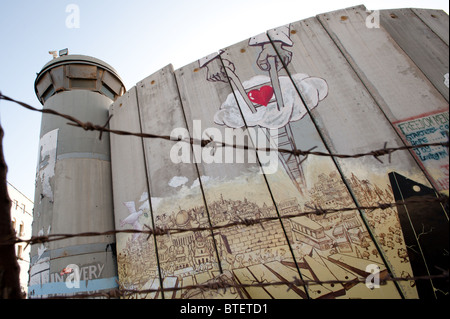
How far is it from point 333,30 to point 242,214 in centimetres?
265

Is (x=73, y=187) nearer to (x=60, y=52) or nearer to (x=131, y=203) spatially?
(x=131, y=203)

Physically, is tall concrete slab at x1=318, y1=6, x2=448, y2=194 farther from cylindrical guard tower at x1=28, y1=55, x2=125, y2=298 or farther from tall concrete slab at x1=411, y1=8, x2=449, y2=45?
cylindrical guard tower at x1=28, y1=55, x2=125, y2=298

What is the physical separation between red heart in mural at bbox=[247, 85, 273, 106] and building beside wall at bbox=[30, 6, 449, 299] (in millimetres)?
18

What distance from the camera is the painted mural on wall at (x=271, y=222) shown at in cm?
237

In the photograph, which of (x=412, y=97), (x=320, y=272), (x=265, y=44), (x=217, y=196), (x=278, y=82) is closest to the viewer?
(x=320, y=272)

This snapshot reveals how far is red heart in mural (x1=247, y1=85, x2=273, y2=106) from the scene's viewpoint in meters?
3.23

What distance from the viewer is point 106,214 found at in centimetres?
356

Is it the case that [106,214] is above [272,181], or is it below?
above

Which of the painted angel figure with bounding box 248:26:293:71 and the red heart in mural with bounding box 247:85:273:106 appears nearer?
the red heart in mural with bounding box 247:85:273:106

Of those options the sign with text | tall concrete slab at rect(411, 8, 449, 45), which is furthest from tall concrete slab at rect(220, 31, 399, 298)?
tall concrete slab at rect(411, 8, 449, 45)

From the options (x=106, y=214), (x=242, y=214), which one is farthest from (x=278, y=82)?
(x=106, y=214)

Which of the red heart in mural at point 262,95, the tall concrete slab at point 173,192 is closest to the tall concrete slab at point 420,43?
the red heart in mural at point 262,95

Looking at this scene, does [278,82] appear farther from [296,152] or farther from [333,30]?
[296,152]
